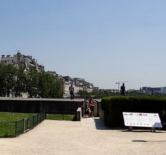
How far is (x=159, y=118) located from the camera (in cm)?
2677

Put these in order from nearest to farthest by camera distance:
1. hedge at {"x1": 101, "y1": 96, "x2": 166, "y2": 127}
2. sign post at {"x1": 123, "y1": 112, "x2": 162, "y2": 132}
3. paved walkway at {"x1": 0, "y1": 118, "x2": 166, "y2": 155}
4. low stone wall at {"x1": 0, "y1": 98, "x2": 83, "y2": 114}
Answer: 1. paved walkway at {"x1": 0, "y1": 118, "x2": 166, "y2": 155}
2. sign post at {"x1": 123, "y1": 112, "x2": 162, "y2": 132}
3. hedge at {"x1": 101, "y1": 96, "x2": 166, "y2": 127}
4. low stone wall at {"x1": 0, "y1": 98, "x2": 83, "y2": 114}

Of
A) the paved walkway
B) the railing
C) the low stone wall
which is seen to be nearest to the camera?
the paved walkway

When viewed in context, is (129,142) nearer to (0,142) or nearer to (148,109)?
(0,142)

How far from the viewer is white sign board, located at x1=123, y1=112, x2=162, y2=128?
2566 centimetres

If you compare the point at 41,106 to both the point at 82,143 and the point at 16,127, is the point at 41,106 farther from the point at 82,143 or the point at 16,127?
the point at 82,143

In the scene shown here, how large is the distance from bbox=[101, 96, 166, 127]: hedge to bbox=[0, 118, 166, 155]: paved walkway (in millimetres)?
3876

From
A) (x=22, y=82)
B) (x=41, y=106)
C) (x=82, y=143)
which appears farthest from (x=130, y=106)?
(x=22, y=82)

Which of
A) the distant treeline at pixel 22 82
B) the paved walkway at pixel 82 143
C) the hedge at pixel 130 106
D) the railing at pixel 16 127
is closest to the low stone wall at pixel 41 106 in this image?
the hedge at pixel 130 106

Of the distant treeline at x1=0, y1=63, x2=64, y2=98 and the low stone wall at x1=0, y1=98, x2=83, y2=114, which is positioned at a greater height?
the distant treeline at x1=0, y1=63, x2=64, y2=98

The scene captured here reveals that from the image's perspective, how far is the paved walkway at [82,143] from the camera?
639 inches

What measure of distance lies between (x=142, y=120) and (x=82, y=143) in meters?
8.04

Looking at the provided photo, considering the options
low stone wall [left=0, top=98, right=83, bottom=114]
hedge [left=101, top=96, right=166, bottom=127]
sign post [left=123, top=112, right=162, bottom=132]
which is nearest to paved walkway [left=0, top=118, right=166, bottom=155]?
sign post [left=123, top=112, right=162, bottom=132]

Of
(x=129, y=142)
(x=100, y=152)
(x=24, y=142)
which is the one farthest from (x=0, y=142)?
(x=129, y=142)

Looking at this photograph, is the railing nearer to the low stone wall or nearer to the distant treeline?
the low stone wall
